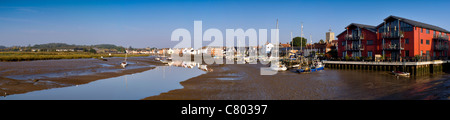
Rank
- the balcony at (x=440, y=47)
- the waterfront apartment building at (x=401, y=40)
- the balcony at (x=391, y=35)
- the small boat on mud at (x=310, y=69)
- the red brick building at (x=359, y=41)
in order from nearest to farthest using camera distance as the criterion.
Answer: the small boat on mud at (x=310, y=69)
the waterfront apartment building at (x=401, y=40)
the balcony at (x=391, y=35)
the balcony at (x=440, y=47)
the red brick building at (x=359, y=41)

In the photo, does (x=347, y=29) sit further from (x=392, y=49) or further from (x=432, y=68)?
(x=432, y=68)

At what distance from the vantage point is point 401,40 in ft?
146

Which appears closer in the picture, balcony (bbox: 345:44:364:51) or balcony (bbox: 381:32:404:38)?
balcony (bbox: 381:32:404:38)

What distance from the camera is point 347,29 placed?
172 feet

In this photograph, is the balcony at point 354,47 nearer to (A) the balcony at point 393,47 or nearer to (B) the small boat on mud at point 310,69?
(A) the balcony at point 393,47

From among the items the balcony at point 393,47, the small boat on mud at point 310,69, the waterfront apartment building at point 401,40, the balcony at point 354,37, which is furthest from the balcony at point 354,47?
the small boat on mud at point 310,69

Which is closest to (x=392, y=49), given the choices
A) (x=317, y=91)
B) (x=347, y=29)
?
(x=347, y=29)

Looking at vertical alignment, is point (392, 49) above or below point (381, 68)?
above

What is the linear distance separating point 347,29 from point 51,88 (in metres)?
50.0

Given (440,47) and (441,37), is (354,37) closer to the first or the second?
(440,47)

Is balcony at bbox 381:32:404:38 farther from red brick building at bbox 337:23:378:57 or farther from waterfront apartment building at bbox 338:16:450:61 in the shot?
red brick building at bbox 337:23:378:57

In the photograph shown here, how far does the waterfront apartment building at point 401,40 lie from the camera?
4319cm

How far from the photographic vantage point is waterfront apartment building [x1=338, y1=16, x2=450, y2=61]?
4319 centimetres

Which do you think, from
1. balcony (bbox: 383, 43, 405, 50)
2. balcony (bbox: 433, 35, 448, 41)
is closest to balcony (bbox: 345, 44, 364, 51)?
balcony (bbox: 383, 43, 405, 50)
